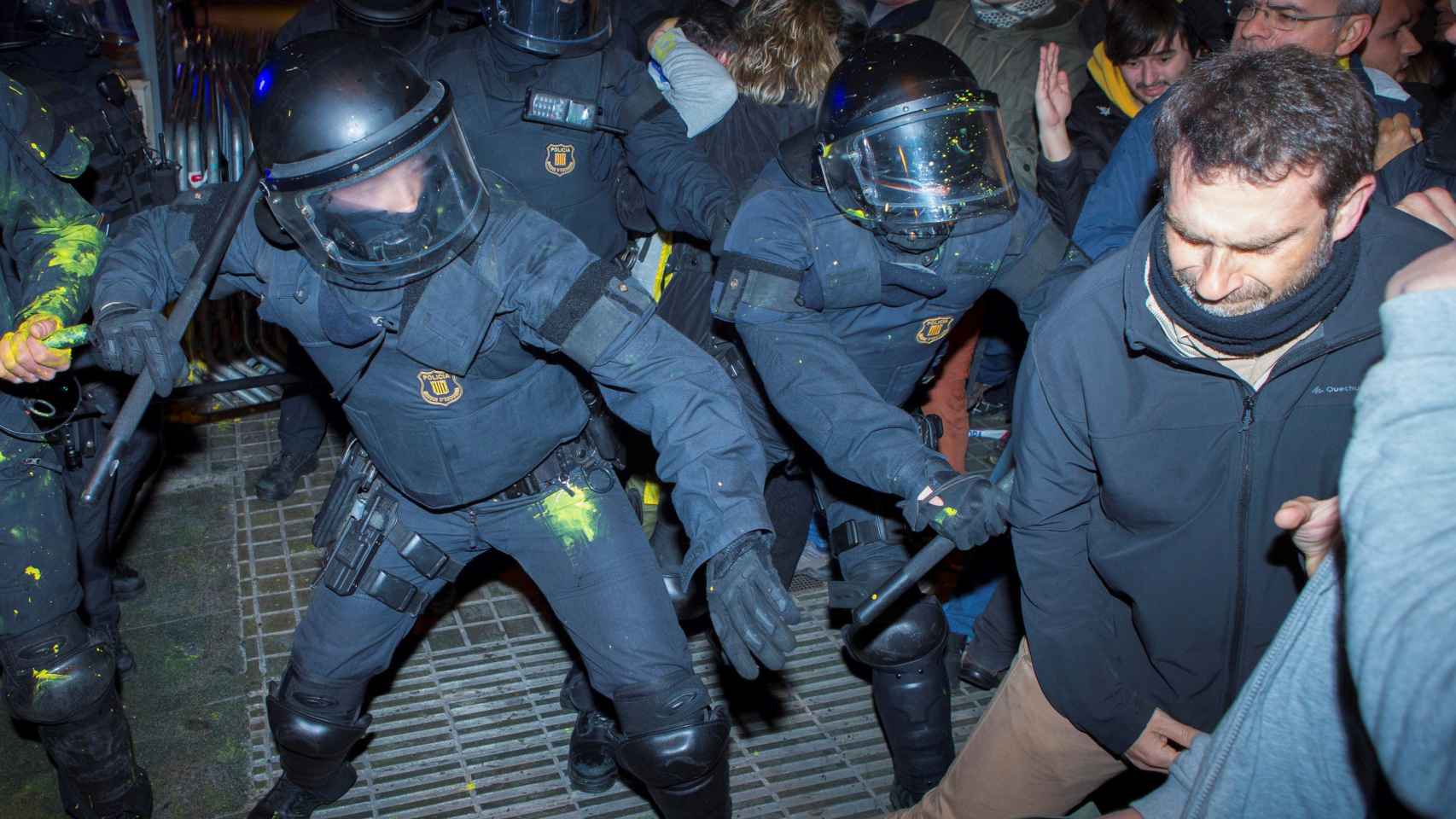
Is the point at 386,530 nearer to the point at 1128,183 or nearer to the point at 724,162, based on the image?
the point at 724,162

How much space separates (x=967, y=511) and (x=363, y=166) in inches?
62.2

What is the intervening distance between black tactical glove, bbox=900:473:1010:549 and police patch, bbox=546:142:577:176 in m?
1.98

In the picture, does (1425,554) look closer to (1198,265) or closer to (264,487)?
(1198,265)

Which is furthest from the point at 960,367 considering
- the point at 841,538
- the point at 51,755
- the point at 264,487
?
the point at 51,755

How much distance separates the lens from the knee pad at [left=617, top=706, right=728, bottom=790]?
2.88 metres

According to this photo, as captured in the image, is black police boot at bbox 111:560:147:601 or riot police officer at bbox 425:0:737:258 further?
black police boot at bbox 111:560:147:601

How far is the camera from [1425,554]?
1.15m

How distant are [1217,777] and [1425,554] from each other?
55cm

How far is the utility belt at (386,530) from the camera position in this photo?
9.90 feet

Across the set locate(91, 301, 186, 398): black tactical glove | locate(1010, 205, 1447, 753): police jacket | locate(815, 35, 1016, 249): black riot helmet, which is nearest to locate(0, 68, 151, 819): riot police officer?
locate(91, 301, 186, 398): black tactical glove

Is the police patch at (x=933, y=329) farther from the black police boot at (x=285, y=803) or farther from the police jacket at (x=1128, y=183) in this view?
the black police boot at (x=285, y=803)

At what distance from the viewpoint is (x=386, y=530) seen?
3.04 m

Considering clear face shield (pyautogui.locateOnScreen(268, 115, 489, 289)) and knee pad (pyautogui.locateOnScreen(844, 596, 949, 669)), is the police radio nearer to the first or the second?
clear face shield (pyautogui.locateOnScreen(268, 115, 489, 289))

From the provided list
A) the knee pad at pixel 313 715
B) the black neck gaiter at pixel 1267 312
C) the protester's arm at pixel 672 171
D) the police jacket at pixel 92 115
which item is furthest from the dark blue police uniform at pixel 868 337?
the police jacket at pixel 92 115
